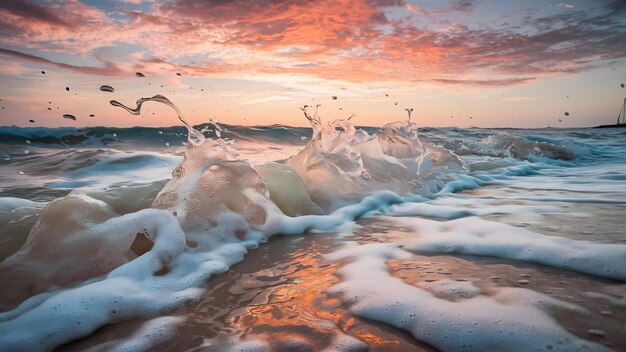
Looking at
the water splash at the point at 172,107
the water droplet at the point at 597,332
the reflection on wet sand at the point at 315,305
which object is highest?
the water splash at the point at 172,107

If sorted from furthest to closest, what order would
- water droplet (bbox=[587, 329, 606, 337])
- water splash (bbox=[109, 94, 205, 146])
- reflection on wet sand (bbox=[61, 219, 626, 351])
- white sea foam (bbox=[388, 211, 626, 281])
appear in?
water splash (bbox=[109, 94, 205, 146]), white sea foam (bbox=[388, 211, 626, 281]), reflection on wet sand (bbox=[61, 219, 626, 351]), water droplet (bbox=[587, 329, 606, 337])

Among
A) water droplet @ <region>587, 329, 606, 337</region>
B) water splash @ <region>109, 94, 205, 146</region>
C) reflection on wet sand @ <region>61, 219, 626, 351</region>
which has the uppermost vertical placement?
water splash @ <region>109, 94, 205, 146</region>

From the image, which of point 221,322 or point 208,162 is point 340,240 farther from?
point 208,162

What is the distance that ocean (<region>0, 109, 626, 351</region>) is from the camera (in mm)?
1520

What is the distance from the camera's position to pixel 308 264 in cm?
237

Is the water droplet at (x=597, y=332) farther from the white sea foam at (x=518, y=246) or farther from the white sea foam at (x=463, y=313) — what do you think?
the white sea foam at (x=518, y=246)

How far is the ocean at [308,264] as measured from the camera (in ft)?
4.99

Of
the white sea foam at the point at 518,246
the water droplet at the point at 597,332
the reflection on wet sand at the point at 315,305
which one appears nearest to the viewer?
the water droplet at the point at 597,332

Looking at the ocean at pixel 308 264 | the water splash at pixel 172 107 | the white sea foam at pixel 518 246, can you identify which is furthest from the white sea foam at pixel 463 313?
the water splash at pixel 172 107

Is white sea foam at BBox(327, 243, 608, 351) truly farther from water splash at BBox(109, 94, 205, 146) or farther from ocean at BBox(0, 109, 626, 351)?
water splash at BBox(109, 94, 205, 146)

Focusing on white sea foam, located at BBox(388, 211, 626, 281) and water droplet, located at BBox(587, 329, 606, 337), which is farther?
white sea foam, located at BBox(388, 211, 626, 281)

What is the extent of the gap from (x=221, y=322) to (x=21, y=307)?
1123 millimetres

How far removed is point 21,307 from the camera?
75.8 inches

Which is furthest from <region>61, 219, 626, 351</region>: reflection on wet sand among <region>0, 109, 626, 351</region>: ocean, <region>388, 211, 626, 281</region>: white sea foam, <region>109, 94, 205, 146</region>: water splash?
<region>109, 94, 205, 146</region>: water splash
